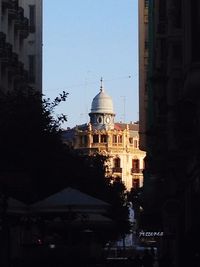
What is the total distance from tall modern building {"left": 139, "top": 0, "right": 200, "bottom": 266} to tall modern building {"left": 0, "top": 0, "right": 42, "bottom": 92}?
930cm

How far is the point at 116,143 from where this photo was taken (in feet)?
575

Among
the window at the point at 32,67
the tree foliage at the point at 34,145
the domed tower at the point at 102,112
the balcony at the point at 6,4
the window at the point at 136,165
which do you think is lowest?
the tree foliage at the point at 34,145

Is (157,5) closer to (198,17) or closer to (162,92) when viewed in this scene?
(162,92)

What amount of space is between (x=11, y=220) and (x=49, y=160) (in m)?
4.85

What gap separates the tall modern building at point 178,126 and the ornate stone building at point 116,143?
335 ft

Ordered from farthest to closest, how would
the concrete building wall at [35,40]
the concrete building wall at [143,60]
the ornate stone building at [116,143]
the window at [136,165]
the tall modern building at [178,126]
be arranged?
1. the window at [136,165]
2. the ornate stone building at [116,143]
3. the concrete building wall at [143,60]
4. the concrete building wall at [35,40]
5. the tall modern building at [178,126]

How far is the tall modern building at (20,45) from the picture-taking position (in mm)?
64506

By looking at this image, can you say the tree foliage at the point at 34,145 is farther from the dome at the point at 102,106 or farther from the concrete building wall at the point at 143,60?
the dome at the point at 102,106

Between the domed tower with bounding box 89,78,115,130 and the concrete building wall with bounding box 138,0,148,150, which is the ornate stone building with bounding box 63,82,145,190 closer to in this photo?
the domed tower with bounding box 89,78,115,130

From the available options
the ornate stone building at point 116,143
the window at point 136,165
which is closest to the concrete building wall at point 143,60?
the ornate stone building at point 116,143

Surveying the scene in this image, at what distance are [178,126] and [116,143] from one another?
137 metres

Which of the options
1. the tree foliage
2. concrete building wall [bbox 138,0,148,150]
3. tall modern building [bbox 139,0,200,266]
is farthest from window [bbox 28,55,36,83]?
the tree foliage

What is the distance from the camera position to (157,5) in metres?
58.8

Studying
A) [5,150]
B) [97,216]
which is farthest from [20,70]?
[5,150]
